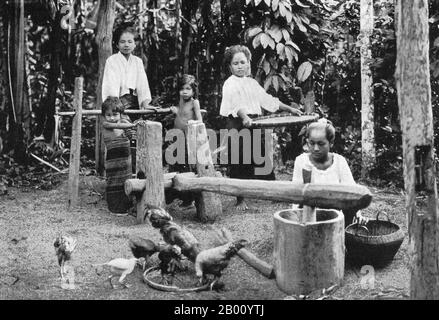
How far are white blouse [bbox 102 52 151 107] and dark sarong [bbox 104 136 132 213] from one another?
2.15 feet

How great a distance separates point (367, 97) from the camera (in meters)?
7.81

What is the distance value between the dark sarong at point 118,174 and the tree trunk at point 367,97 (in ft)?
9.75

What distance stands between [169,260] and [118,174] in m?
2.28

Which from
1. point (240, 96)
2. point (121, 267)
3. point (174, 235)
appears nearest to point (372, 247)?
point (174, 235)

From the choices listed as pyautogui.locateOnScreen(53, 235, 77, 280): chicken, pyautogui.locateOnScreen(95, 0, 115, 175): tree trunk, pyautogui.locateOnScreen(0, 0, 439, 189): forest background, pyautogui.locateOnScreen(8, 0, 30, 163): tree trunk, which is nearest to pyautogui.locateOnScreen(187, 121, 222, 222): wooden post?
pyautogui.locateOnScreen(0, 0, 439, 189): forest background

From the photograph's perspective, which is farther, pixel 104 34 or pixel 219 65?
pixel 219 65

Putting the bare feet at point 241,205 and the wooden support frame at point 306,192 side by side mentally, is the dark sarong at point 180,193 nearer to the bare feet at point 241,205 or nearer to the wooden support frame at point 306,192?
the bare feet at point 241,205

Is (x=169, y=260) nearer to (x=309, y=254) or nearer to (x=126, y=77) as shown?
(x=309, y=254)

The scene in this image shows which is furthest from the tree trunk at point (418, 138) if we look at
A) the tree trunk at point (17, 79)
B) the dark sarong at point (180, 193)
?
the tree trunk at point (17, 79)

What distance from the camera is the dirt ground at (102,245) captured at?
443 cm

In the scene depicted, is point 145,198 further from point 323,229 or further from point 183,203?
point 323,229

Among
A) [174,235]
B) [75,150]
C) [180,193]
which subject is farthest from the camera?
[75,150]

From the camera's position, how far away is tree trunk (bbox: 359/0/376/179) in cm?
778

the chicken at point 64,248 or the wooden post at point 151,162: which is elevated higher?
the wooden post at point 151,162
